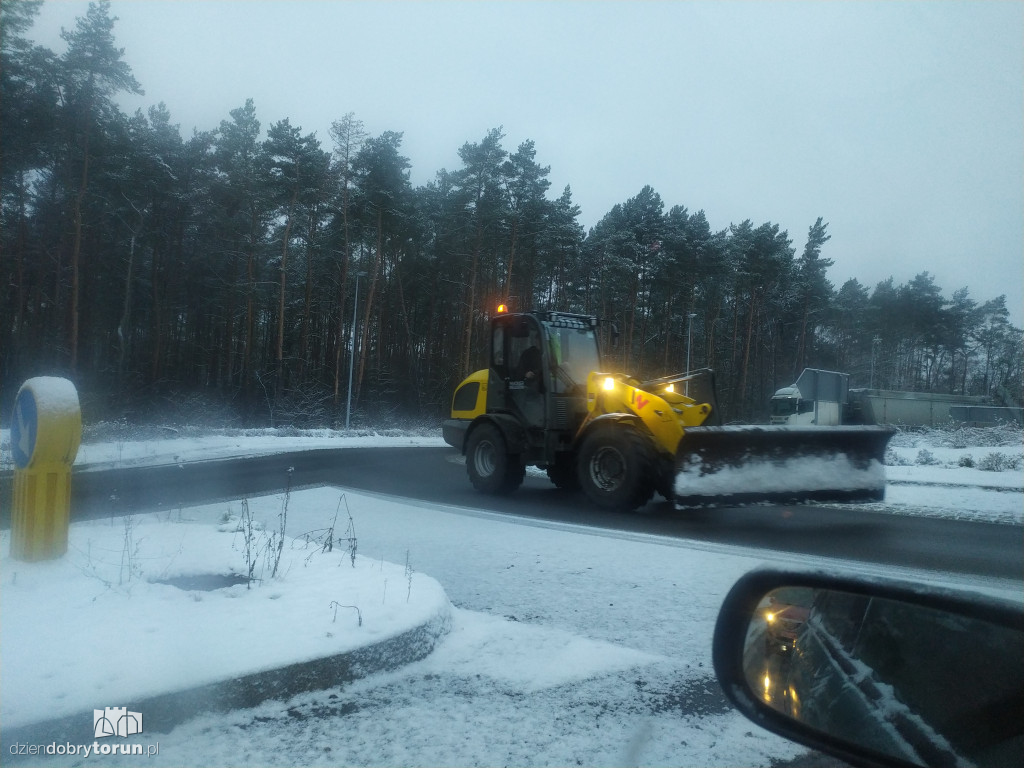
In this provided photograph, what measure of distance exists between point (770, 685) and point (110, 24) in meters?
34.9

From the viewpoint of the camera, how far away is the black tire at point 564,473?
11.6 metres

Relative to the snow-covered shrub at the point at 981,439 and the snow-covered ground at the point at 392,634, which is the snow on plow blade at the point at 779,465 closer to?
the snow-covered ground at the point at 392,634

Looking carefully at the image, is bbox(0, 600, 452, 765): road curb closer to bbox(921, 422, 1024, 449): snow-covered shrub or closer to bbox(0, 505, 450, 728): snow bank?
Answer: bbox(0, 505, 450, 728): snow bank

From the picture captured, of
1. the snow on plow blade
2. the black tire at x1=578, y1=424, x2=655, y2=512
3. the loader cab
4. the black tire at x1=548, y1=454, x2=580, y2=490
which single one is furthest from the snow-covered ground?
the black tire at x1=548, y1=454, x2=580, y2=490

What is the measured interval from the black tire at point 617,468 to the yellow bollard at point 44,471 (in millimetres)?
6516

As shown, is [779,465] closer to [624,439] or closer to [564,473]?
[624,439]

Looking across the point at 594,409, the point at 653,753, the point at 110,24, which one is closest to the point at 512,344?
the point at 594,409

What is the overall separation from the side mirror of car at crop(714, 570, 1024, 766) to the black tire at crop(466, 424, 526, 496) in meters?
9.33

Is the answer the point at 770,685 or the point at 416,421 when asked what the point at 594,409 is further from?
the point at 416,421

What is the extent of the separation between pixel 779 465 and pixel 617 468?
2137 mm

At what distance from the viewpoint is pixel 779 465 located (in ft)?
30.4

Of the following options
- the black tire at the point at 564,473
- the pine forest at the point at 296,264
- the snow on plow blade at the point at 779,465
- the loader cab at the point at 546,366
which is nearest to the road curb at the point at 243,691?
the snow on plow blade at the point at 779,465

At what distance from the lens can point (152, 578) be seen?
480cm

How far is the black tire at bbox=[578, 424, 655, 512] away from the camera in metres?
9.47
